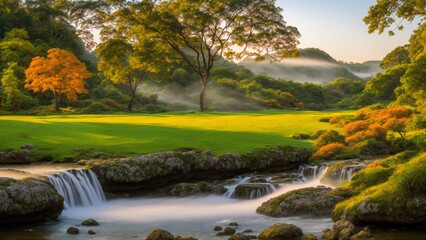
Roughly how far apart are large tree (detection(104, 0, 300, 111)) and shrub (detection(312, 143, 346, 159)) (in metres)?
37.0

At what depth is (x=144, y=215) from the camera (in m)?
21.1

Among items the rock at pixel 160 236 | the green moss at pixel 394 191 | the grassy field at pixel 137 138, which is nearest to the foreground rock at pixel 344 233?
the green moss at pixel 394 191

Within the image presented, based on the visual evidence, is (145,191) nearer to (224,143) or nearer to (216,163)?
(216,163)

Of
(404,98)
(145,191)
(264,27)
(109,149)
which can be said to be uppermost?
(264,27)

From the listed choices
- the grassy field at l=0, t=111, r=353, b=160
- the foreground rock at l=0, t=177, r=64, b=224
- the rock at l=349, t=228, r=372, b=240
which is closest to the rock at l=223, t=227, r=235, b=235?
the rock at l=349, t=228, r=372, b=240

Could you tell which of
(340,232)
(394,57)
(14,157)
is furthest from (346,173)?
(394,57)

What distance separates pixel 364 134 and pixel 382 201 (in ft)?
68.4

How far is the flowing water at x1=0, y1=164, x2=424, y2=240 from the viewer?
1767cm

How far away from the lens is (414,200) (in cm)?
1722

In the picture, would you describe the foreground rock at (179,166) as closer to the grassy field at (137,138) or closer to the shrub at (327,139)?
the grassy field at (137,138)

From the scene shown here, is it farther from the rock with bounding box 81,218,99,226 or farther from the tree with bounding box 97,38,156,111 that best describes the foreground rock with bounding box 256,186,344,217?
the tree with bounding box 97,38,156,111

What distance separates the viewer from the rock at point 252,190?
80.0ft

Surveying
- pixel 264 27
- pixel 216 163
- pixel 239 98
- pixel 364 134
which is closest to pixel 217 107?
pixel 239 98

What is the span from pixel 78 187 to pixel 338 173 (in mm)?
14983
